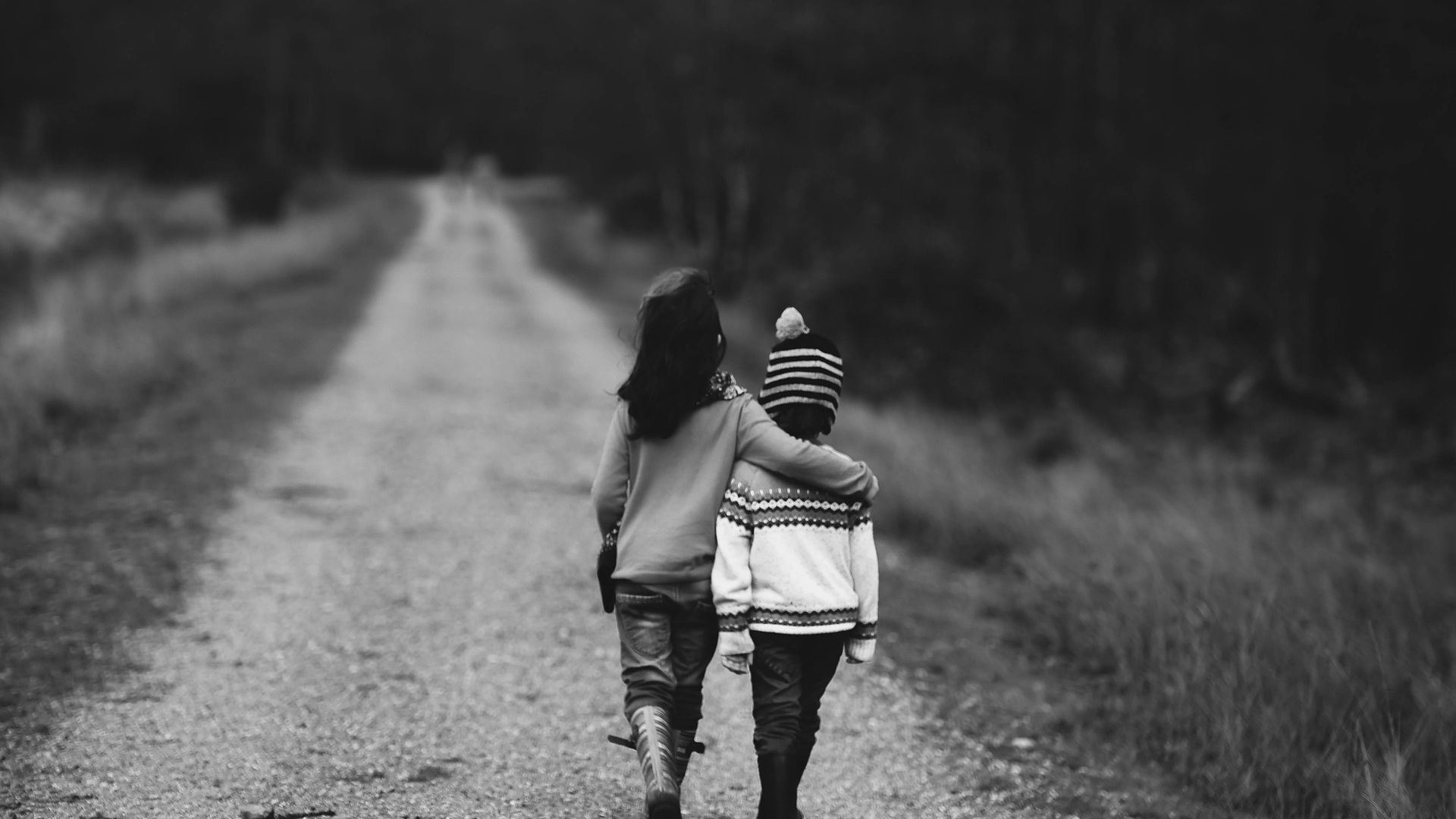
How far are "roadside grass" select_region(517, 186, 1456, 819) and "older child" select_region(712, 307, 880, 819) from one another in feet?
5.78

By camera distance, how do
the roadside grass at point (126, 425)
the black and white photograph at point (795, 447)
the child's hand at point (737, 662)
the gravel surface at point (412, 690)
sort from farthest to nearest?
1. the roadside grass at point (126, 425)
2. the gravel surface at point (412, 690)
3. the black and white photograph at point (795, 447)
4. the child's hand at point (737, 662)

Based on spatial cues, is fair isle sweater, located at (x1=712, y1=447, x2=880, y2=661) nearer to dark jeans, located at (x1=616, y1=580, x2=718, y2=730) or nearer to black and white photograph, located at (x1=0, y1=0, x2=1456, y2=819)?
black and white photograph, located at (x1=0, y1=0, x2=1456, y2=819)

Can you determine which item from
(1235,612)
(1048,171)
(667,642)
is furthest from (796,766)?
(1048,171)

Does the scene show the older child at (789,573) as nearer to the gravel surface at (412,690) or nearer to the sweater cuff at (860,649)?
the sweater cuff at (860,649)

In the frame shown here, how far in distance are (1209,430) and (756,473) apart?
12109 millimetres

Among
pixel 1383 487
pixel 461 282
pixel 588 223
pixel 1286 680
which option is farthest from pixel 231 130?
pixel 1286 680

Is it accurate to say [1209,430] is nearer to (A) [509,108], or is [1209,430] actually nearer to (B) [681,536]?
(B) [681,536]

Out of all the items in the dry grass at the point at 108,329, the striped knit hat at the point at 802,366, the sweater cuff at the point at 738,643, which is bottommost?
the dry grass at the point at 108,329

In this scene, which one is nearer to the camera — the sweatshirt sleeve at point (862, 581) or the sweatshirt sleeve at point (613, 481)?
the sweatshirt sleeve at point (862, 581)

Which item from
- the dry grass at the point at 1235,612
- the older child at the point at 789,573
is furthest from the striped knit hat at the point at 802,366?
the dry grass at the point at 1235,612

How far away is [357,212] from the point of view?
31375 mm

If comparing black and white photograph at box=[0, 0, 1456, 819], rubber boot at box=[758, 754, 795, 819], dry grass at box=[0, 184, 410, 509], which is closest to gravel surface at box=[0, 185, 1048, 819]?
black and white photograph at box=[0, 0, 1456, 819]

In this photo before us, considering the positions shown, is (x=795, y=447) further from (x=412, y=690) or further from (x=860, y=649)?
(x=412, y=690)

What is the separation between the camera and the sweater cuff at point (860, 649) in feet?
10.7
